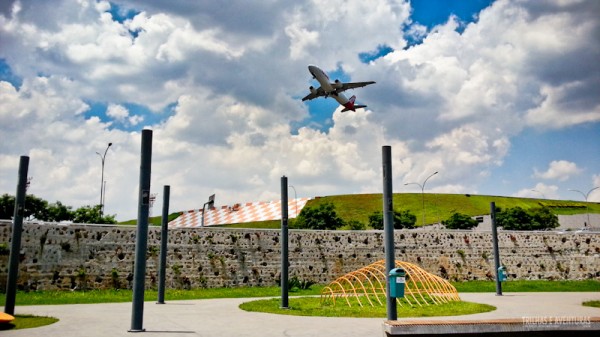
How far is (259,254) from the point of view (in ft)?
81.3

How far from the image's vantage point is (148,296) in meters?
18.9

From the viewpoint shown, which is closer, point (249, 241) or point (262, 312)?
point (262, 312)

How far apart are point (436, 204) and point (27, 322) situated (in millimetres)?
74910

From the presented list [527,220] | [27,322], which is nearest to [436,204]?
[527,220]

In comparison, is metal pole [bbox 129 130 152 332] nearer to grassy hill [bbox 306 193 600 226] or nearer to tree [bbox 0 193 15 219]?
tree [bbox 0 193 15 219]

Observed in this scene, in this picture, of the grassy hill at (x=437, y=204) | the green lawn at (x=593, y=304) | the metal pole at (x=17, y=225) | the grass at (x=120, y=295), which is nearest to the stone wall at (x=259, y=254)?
Result: the grass at (x=120, y=295)

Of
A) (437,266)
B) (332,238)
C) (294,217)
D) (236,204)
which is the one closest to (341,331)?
(332,238)

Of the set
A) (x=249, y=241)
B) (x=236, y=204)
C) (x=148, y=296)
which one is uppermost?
(x=236, y=204)

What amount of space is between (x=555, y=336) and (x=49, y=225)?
1832 centimetres

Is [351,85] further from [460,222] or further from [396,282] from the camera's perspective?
[460,222]

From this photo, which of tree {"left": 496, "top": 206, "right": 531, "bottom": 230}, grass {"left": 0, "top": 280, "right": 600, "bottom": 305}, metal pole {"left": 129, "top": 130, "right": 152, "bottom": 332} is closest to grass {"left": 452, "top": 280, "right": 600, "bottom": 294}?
grass {"left": 0, "top": 280, "right": 600, "bottom": 305}

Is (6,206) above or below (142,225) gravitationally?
above

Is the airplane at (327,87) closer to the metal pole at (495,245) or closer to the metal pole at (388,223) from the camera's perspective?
the metal pole at (495,245)

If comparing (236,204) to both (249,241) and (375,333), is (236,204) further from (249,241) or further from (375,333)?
(375,333)
